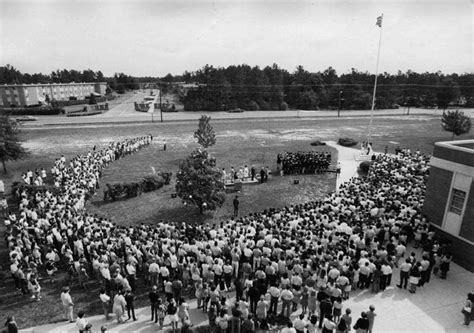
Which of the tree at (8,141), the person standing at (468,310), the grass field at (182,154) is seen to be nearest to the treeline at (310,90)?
the grass field at (182,154)

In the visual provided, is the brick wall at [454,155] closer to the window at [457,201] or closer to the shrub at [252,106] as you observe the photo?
the window at [457,201]

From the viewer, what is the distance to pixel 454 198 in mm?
15273

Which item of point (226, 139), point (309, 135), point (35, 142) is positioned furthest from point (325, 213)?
point (35, 142)

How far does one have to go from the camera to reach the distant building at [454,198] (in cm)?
1440

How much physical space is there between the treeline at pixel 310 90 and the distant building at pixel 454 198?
6493 cm

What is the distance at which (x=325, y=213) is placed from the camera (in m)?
16.8

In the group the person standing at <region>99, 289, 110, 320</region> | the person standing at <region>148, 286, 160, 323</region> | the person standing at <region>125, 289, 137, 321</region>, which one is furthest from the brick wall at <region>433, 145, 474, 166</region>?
the person standing at <region>99, 289, 110, 320</region>

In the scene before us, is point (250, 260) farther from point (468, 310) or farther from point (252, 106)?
point (252, 106)

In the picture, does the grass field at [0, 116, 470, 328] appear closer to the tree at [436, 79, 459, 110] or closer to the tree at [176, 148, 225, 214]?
the tree at [176, 148, 225, 214]

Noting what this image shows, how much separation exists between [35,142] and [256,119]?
3693 centimetres

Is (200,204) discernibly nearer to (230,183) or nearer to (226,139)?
(230,183)

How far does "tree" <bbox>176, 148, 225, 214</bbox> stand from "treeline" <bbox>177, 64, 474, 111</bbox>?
59.7 metres

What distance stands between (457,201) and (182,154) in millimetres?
26516

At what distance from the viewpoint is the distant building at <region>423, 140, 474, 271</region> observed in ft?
47.2
